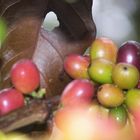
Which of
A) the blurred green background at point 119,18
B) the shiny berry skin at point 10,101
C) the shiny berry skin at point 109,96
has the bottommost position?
the blurred green background at point 119,18

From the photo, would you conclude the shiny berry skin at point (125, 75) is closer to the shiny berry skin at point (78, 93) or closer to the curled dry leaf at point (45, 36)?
the shiny berry skin at point (78, 93)

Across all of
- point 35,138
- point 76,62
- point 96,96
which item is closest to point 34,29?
point 76,62

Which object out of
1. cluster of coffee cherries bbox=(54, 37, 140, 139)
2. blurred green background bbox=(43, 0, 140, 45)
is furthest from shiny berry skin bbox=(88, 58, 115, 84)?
blurred green background bbox=(43, 0, 140, 45)

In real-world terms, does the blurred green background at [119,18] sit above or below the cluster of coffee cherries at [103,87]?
below

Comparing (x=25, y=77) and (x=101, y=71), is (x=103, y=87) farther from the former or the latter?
(x=25, y=77)

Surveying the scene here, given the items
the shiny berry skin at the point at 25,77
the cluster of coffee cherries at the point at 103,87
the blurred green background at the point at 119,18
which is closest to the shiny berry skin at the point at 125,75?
the cluster of coffee cherries at the point at 103,87

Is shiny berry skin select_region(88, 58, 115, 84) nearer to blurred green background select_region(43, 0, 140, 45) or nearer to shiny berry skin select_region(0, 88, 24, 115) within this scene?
shiny berry skin select_region(0, 88, 24, 115)

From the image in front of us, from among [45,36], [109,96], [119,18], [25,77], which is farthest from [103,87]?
[119,18]
